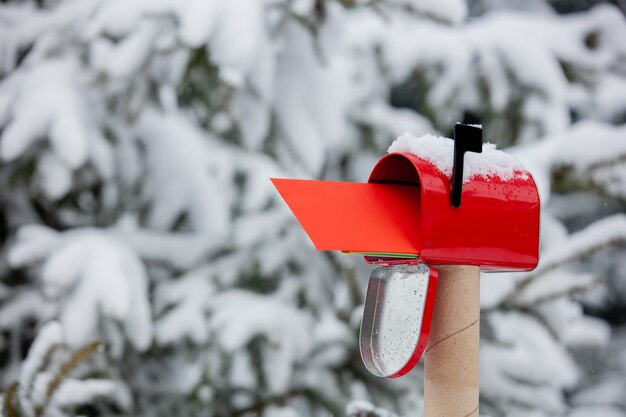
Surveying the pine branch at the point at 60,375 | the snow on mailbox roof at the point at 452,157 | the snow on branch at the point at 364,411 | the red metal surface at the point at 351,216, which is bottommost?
the pine branch at the point at 60,375

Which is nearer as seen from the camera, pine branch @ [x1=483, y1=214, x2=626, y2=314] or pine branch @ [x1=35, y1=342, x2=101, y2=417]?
pine branch @ [x1=35, y1=342, x2=101, y2=417]

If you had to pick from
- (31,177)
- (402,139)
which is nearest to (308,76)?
(31,177)

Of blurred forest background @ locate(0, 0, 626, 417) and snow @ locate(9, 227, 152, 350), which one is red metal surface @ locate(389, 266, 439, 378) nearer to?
blurred forest background @ locate(0, 0, 626, 417)

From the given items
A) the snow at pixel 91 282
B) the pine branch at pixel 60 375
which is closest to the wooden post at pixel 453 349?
the pine branch at pixel 60 375

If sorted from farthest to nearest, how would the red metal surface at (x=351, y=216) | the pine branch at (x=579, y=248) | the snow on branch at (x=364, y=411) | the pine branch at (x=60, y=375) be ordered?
the pine branch at (x=579, y=248), the pine branch at (x=60, y=375), the snow on branch at (x=364, y=411), the red metal surface at (x=351, y=216)

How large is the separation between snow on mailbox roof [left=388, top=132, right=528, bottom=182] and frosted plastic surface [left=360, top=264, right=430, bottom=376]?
0.27 ft

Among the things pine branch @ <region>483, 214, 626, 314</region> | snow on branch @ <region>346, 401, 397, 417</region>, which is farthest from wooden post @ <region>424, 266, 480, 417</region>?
pine branch @ <region>483, 214, 626, 314</region>

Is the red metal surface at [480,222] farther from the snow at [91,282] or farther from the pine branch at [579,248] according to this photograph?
the snow at [91,282]

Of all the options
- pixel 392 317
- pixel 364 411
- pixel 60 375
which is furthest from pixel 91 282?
pixel 392 317

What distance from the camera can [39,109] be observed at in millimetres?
1234

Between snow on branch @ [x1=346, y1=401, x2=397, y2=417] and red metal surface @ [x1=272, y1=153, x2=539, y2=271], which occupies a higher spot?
red metal surface @ [x1=272, y1=153, x2=539, y2=271]

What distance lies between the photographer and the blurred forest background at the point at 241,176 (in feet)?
4.01

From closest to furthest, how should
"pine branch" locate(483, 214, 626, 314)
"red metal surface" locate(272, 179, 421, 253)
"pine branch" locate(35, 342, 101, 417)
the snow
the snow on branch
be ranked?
"red metal surface" locate(272, 179, 421, 253) → the snow on branch → "pine branch" locate(35, 342, 101, 417) → "pine branch" locate(483, 214, 626, 314) → the snow

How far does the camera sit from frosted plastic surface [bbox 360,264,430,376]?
0.52 metres
